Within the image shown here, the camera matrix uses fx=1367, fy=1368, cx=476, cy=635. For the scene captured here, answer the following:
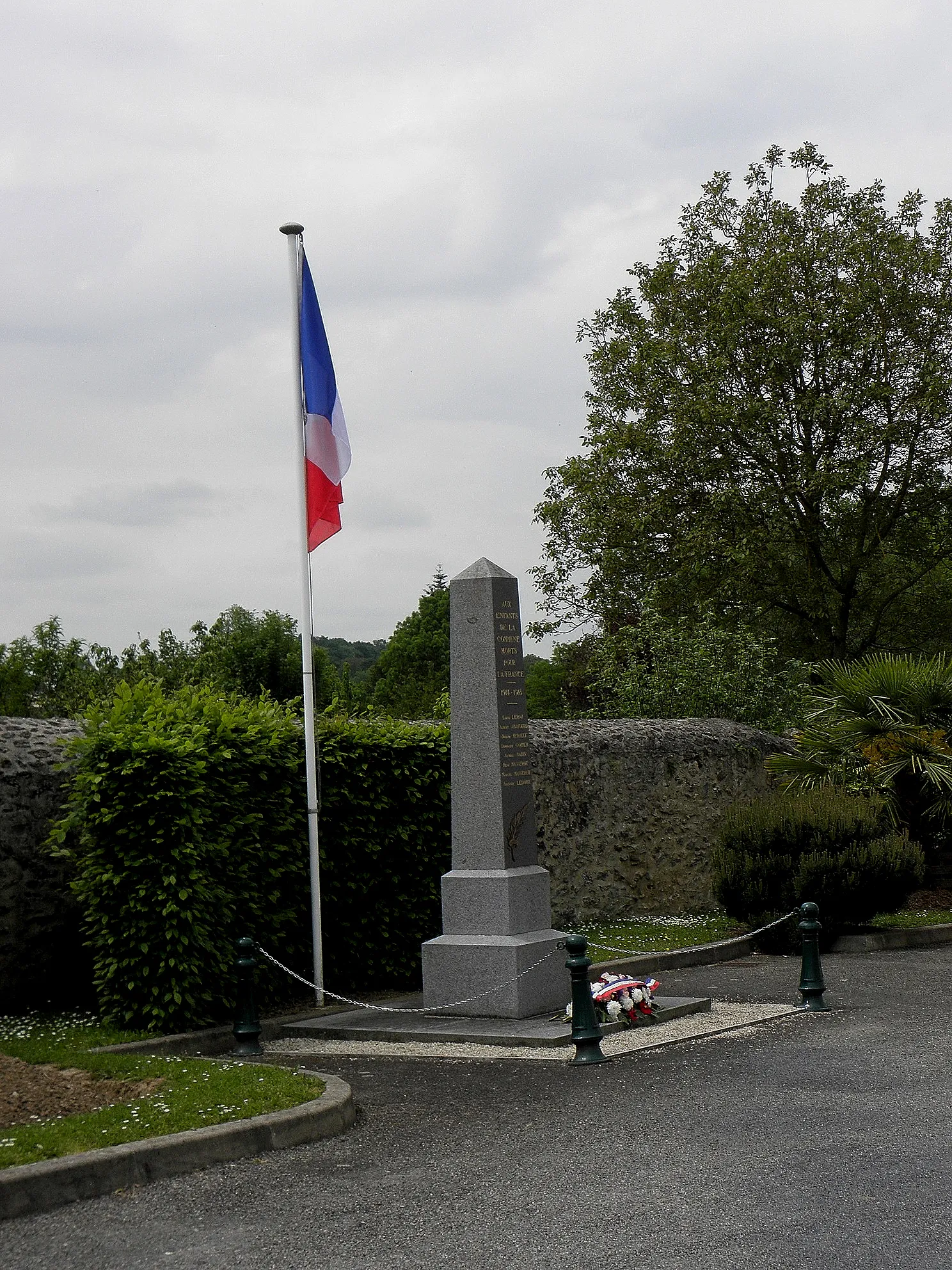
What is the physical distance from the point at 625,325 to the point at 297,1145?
2605 centimetres

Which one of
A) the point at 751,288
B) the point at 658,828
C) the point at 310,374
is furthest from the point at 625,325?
the point at 310,374

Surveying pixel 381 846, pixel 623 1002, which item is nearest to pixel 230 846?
pixel 381 846

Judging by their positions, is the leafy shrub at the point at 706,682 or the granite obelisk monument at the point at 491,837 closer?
the granite obelisk monument at the point at 491,837

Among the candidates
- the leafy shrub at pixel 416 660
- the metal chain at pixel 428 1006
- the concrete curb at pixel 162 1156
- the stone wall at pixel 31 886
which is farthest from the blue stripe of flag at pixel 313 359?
the leafy shrub at pixel 416 660

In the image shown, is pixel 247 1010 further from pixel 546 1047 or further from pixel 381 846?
pixel 381 846

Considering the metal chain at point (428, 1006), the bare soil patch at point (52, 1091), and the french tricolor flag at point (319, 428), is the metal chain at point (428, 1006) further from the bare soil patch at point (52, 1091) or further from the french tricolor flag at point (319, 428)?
the french tricolor flag at point (319, 428)

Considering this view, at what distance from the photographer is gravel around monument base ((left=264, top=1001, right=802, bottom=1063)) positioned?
9.32 m

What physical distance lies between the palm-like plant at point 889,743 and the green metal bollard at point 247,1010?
972 centimetres

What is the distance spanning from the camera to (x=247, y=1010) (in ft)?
31.8

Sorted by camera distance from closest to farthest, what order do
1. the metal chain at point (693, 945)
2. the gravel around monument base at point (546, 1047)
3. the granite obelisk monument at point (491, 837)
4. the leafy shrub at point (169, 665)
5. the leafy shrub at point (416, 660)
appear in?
the gravel around monument base at point (546, 1047) → the granite obelisk monument at point (491, 837) → the metal chain at point (693, 945) → the leafy shrub at point (169, 665) → the leafy shrub at point (416, 660)

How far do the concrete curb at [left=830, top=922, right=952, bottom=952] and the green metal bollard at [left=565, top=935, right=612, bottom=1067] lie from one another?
6734 mm

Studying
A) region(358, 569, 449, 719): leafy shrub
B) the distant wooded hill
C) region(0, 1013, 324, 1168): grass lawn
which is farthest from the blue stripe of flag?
the distant wooded hill

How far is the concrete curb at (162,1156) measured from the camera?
5852mm

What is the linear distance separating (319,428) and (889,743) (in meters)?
9.12
